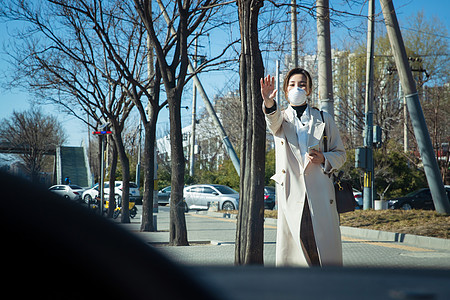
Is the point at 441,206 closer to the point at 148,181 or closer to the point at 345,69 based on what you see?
the point at 148,181

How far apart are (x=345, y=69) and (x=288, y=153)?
3505cm

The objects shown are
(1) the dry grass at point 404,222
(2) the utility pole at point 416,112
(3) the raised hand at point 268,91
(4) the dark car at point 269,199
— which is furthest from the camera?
(4) the dark car at point 269,199

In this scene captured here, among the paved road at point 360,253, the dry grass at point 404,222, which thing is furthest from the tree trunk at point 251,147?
the dry grass at point 404,222

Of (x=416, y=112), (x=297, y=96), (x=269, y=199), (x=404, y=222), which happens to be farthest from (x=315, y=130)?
(x=269, y=199)

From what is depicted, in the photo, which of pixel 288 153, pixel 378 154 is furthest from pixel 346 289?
pixel 378 154

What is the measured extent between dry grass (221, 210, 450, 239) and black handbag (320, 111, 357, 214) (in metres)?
7.65

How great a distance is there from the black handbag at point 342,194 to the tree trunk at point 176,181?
7.18 m

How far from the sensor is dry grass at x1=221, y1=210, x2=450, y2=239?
11.7m

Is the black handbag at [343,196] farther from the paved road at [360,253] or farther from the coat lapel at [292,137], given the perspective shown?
the paved road at [360,253]

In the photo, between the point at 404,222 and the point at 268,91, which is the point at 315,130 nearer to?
the point at 268,91

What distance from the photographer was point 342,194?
4.26m

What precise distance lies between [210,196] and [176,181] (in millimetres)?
16182

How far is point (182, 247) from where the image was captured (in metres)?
10.8

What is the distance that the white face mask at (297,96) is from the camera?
434 centimetres
